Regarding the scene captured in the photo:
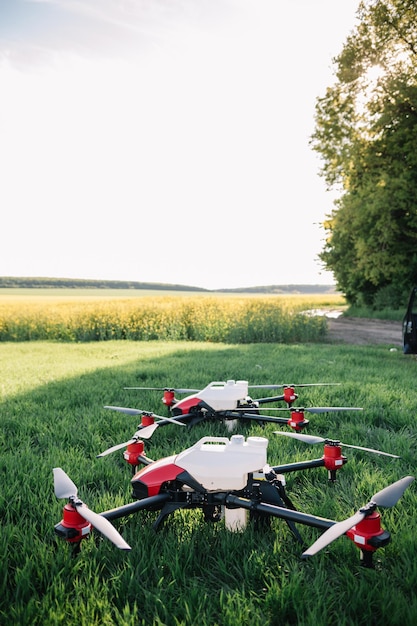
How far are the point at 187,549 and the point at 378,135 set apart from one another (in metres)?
21.1

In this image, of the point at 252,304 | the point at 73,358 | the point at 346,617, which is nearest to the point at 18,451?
the point at 346,617

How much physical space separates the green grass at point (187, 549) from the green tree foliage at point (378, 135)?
1598 centimetres

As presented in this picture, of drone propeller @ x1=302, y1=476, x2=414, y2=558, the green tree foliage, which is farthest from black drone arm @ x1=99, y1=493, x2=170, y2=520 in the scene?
the green tree foliage

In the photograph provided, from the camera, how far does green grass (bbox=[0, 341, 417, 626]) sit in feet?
5.91

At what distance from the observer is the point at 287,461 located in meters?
3.37

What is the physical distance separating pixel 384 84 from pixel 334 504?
19990mm

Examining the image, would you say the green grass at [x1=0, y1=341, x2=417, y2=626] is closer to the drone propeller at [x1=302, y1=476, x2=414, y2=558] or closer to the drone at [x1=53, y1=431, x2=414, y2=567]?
the drone at [x1=53, y1=431, x2=414, y2=567]

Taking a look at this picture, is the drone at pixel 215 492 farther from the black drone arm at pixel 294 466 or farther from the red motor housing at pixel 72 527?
the black drone arm at pixel 294 466

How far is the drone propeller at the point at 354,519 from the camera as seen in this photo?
1.72m

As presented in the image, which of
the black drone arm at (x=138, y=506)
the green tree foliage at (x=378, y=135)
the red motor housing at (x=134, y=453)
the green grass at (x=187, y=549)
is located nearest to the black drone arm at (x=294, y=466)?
the green grass at (x=187, y=549)

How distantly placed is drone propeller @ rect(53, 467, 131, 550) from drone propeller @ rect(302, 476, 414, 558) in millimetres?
749

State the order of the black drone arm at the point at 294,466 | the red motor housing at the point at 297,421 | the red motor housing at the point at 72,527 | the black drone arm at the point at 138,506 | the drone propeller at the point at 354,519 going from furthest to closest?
1. the red motor housing at the point at 297,421
2. the black drone arm at the point at 294,466
3. the black drone arm at the point at 138,506
4. the red motor housing at the point at 72,527
5. the drone propeller at the point at 354,519

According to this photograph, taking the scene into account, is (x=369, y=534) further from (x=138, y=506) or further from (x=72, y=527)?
(x=72, y=527)

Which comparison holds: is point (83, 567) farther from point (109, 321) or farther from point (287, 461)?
point (109, 321)
